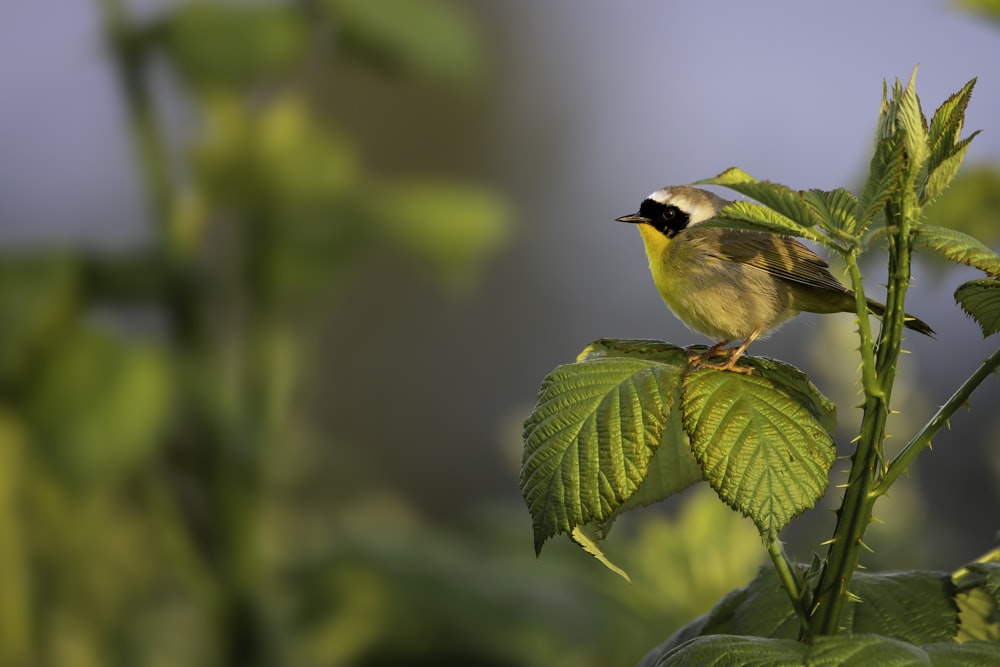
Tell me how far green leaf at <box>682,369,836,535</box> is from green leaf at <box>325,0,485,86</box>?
1170 mm

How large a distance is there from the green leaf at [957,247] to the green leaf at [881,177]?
19 millimetres

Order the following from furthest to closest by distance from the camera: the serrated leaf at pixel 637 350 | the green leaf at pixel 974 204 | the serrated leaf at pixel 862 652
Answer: the green leaf at pixel 974 204 → the serrated leaf at pixel 637 350 → the serrated leaf at pixel 862 652

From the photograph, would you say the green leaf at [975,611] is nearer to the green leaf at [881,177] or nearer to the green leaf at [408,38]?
the green leaf at [881,177]

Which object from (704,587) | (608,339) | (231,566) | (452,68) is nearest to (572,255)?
(452,68)

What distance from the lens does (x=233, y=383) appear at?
4.95 feet

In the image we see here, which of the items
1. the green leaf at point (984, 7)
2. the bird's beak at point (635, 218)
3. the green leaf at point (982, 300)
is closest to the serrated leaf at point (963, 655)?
the green leaf at point (982, 300)

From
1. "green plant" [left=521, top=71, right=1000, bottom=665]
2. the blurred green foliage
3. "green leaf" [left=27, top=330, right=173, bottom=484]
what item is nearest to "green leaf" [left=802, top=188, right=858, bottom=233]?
"green plant" [left=521, top=71, right=1000, bottom=665]

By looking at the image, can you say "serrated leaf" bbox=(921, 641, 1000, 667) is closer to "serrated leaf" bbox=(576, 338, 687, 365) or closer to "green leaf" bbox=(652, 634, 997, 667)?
"green leaf" bbox=(652, 634, 997, 667)

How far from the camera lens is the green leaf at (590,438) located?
32cm

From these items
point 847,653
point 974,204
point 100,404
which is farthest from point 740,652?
point 100,404

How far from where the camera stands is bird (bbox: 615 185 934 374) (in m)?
0.60

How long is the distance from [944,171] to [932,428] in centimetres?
8

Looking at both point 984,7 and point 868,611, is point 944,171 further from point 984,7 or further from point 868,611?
point 984,7

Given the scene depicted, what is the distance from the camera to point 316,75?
2.75m
